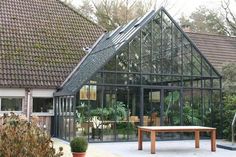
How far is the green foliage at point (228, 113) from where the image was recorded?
720 inches

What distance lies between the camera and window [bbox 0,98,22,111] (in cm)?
1886

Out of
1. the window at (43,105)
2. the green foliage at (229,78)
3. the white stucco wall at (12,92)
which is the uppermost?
the green foliage at (229,78)

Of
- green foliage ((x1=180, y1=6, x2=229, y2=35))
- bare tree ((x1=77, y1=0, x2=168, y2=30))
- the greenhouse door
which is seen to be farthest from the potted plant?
green foliage ((x1=180, y1=6, x2=229, y2=35))

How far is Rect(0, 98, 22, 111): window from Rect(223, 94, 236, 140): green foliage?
31.1 ft

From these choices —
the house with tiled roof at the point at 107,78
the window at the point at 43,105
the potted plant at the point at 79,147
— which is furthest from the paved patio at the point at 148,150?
the window at the point at 43,105

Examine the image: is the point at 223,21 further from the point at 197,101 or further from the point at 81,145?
the point at 81,145

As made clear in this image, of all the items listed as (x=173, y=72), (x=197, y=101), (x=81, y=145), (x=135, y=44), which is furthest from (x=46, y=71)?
(x=81, y=145)

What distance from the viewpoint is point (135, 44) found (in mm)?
18188

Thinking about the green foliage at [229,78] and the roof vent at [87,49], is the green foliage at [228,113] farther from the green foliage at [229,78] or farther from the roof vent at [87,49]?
the roof vent at [87,49]

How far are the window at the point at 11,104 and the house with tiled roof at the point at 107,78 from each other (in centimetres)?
5

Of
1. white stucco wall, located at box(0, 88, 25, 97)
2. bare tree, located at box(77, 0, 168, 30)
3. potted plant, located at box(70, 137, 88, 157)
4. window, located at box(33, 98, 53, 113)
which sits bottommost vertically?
potted plant, located at box(70, 137, 88, 157)

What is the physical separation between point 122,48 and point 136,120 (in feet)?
10.5

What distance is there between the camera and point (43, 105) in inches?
777

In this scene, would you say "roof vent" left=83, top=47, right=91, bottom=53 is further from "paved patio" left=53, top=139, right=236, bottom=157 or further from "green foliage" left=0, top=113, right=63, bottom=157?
"green foliage" left=0, top=113, right=63, bottom=157
